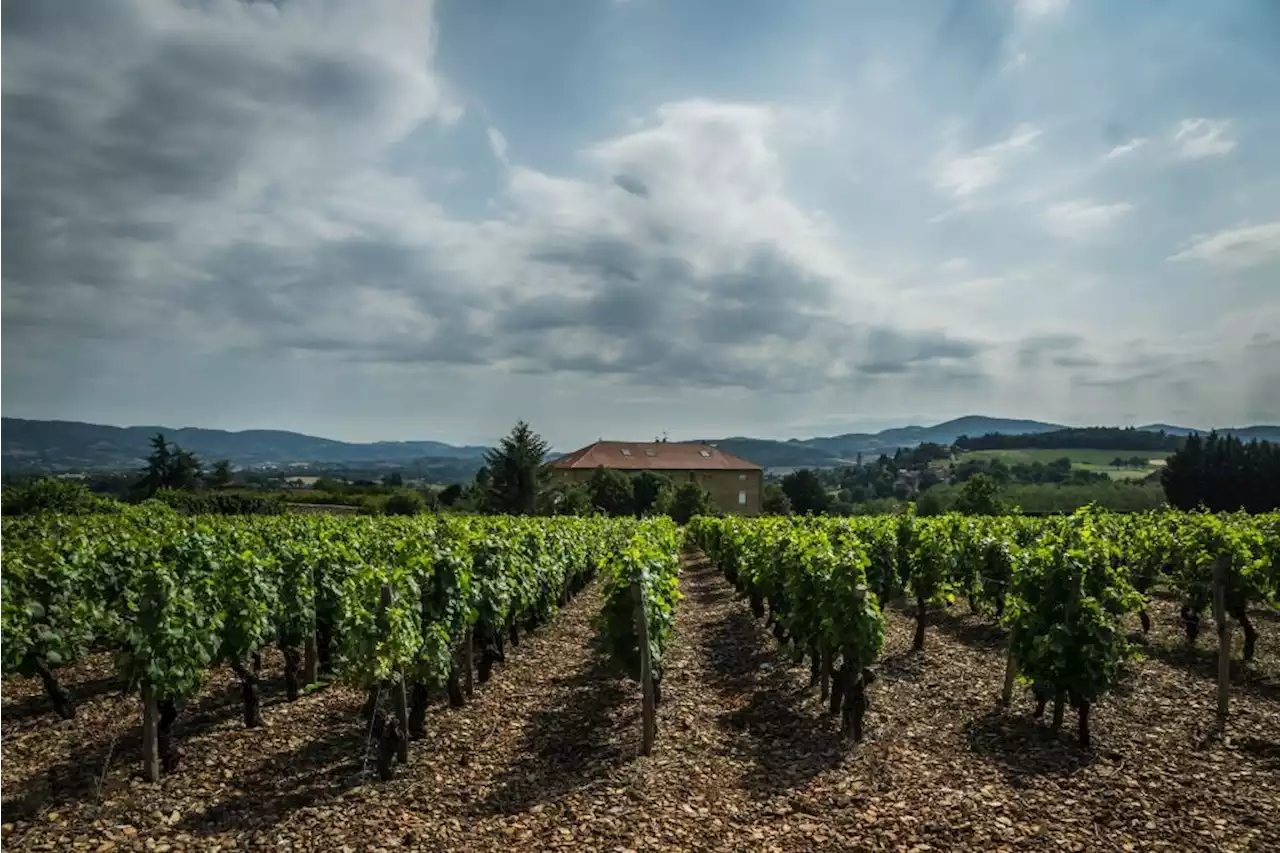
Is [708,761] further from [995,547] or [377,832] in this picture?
[995,547]

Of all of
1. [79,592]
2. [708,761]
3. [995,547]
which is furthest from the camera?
[995,547]

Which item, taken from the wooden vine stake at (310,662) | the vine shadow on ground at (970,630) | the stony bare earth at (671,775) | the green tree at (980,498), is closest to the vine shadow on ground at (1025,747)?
the stony bare earth at (671,775)

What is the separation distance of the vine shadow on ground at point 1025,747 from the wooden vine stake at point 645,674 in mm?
3493

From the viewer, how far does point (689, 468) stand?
278 feet

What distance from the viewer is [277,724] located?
9.16 metres

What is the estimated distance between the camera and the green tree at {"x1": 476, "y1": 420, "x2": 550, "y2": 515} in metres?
53.8

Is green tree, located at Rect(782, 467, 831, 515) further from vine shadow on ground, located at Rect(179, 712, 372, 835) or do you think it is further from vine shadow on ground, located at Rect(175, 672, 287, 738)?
vine shadow on ground, located at Rect(179, 712, 372, 835)

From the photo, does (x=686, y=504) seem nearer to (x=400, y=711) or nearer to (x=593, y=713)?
(x=593, y=713)

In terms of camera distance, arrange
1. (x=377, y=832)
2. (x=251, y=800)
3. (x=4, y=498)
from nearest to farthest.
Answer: (x=377, y=832), (x=251, y=800), (x=4, y=498)

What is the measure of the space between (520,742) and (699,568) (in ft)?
77.5

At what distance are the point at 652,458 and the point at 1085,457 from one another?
341 feet

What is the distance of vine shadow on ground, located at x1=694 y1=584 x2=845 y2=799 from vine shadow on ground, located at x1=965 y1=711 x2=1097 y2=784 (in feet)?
5.19

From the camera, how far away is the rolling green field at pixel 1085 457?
13391 cm

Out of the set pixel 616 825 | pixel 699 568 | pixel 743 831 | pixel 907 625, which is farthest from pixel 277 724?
pixel 699 568
